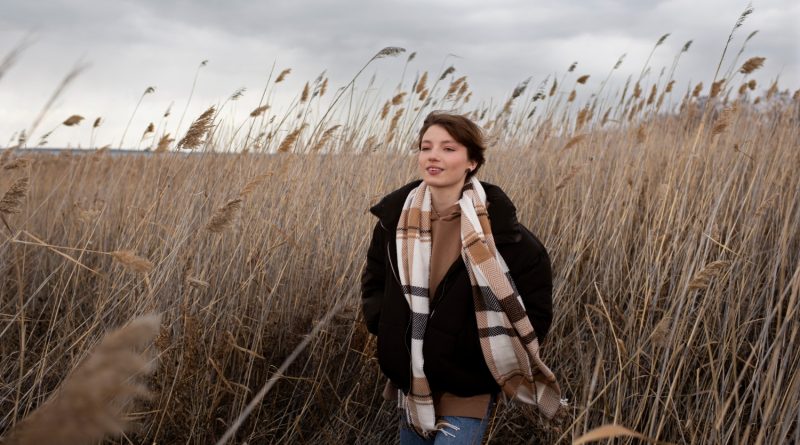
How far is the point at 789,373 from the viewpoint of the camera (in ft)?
7.05

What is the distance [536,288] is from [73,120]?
95.4 inches

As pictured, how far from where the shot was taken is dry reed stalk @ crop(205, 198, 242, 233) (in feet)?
6.07

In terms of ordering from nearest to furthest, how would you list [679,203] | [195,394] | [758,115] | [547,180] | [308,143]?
[195,394] → [679,203] → [308,143] → [547,180] → [758,115]

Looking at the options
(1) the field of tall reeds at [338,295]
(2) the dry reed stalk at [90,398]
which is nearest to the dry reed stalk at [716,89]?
(1) the field of tall reeds at [338,295]

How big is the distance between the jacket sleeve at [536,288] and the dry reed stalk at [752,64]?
1.96 meters

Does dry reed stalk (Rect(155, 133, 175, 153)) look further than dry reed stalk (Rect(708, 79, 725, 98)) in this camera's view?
No

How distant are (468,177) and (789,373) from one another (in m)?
1.21

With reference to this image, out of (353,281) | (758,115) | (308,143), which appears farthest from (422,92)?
(758,115)

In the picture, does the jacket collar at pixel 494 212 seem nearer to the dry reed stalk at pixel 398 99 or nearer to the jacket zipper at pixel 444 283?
the jacket zipper at pixel 444 283

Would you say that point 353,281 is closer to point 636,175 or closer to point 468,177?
point 468,177

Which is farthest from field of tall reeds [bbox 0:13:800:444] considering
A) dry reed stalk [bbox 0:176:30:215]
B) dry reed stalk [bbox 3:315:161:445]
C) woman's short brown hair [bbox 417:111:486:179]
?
dry reed stalk [bbox 3:315:161:445]

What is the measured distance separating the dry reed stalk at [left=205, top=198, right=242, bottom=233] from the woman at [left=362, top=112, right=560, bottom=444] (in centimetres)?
49

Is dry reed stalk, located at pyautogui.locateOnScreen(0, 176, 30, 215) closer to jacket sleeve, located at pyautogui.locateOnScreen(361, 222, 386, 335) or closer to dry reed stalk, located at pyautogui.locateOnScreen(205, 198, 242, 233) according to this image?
dry reed stalk, located at pyautogui.locateOnScreen(205, 198, 242, 233)

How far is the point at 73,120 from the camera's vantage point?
3188 mm
